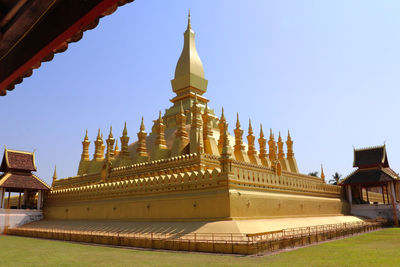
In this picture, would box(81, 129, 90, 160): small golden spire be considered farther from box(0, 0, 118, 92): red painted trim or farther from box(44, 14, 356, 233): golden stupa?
box(0, 0, 118, 92): red painted trim

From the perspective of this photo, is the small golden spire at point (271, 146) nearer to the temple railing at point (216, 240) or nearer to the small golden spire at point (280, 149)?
the small golden spire at point (280, 149)

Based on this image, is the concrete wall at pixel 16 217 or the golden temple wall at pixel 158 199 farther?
the concrete wall at pixel 16 217

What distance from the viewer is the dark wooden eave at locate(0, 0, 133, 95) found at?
11.4 feet

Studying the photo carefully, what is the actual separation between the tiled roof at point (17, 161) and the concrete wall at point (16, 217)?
3.84 m

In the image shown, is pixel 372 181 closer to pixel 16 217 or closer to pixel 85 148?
pixel 85 148

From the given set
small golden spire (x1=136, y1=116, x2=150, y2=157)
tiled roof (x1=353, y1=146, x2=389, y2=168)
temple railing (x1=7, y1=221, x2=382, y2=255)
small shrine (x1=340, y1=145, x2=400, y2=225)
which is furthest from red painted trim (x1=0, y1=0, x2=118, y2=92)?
tiled roof (x1=353, y1=146, x2=389, y2=168)

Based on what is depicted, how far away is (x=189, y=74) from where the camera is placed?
33.6 m

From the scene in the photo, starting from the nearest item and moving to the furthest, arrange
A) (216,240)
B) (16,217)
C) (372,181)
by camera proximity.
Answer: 1. (216,240)
2. (16,217)
3. (372,181)

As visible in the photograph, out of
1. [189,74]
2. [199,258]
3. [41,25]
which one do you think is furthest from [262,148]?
[41,25]

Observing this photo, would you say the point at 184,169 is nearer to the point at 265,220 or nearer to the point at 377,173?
the point at 265,220

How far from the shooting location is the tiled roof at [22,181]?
26278mm

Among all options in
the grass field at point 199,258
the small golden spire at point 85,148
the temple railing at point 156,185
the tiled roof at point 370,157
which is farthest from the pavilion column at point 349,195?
the small golden spire at point 85,148

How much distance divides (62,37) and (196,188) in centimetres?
1367

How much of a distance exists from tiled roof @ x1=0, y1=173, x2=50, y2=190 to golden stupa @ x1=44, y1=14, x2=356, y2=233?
117cm
